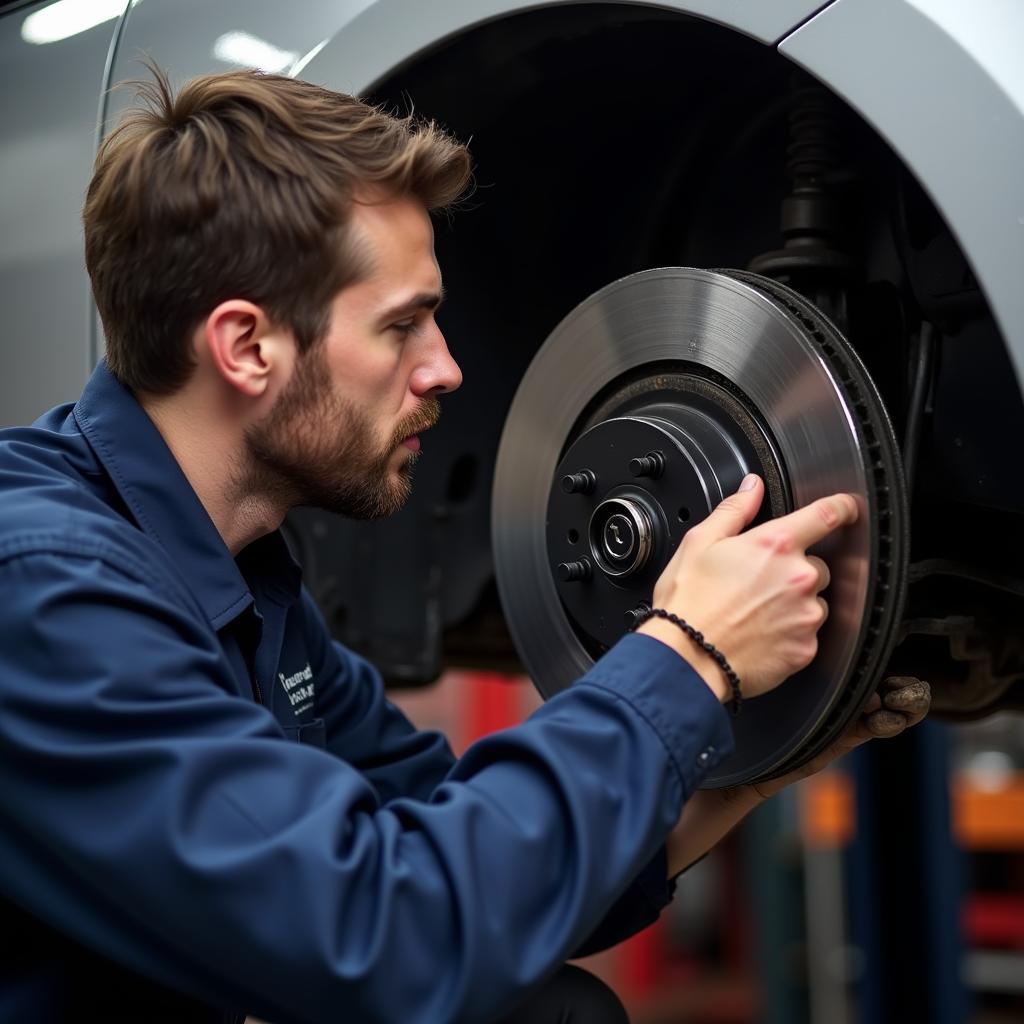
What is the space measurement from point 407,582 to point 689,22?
651 millimetres

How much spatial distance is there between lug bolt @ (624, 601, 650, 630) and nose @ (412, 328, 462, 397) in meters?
0.21

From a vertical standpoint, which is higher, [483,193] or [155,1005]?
[483,193]

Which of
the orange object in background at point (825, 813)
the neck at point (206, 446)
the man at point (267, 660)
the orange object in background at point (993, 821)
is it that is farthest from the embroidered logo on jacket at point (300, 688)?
the orange object in background at point (993, 821)

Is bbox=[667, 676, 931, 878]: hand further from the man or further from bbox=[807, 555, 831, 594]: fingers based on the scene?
bbox=[807, 555, 831, 594]: fingers

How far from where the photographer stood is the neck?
958 millimetres

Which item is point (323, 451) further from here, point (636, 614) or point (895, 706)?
point (895, 706)

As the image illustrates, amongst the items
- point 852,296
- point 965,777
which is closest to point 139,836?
point 852,296

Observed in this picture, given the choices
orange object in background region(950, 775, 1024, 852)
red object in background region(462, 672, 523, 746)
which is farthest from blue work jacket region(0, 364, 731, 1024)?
red object in background region(462, 672, 523, 746)

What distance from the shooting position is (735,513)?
0.87 m

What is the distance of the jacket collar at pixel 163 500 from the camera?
0.90 metres

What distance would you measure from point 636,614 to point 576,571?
6 centimetres

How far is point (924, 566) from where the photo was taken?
96 cm

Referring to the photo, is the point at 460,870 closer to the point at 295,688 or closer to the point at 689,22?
the point at 295,688

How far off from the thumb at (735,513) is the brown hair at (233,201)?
0.99 ft
